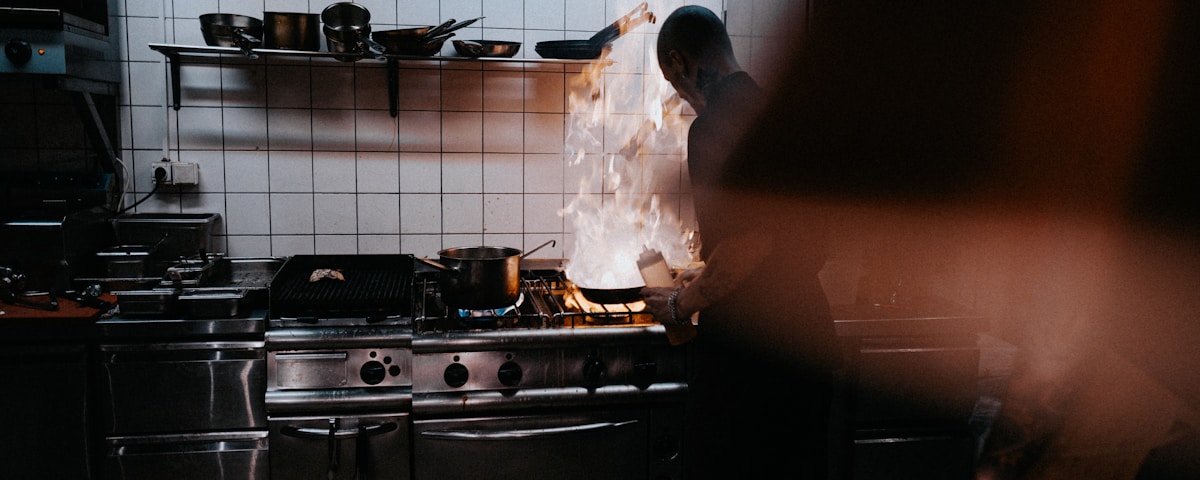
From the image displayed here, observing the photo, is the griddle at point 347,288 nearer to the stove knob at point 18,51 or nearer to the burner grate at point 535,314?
the burner grate at point 535,314

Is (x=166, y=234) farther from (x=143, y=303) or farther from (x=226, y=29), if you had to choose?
(x=226, y=29)

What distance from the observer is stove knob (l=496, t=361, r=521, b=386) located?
6.17 feet

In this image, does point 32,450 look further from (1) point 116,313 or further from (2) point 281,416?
(2) point 281,416

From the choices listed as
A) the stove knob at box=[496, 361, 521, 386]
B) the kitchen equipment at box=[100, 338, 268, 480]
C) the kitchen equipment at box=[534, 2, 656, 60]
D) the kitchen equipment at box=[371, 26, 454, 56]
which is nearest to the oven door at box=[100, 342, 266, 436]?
the kitchen equipment at box=[100, 338, 268, 480]

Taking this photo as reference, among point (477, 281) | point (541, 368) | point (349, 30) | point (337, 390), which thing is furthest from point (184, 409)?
point (349, 30)

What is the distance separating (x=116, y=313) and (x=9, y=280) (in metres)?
0.39

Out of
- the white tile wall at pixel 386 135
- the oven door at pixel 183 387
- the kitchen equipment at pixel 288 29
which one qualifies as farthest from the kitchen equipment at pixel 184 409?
the kitchen equipment at pixel 288 29

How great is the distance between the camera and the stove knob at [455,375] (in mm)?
1875

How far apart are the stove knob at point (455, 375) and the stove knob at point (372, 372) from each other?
161mm

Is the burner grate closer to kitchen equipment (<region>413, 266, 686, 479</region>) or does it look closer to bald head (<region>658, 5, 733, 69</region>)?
kitchen equipment (<region>413, 266, 686, 479</region>)

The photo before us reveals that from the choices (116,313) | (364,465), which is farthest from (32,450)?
(364,465)

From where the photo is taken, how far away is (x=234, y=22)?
2158 millimetres

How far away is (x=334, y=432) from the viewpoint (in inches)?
71.7

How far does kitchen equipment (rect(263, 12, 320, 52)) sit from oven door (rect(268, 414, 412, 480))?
111 centimetres
